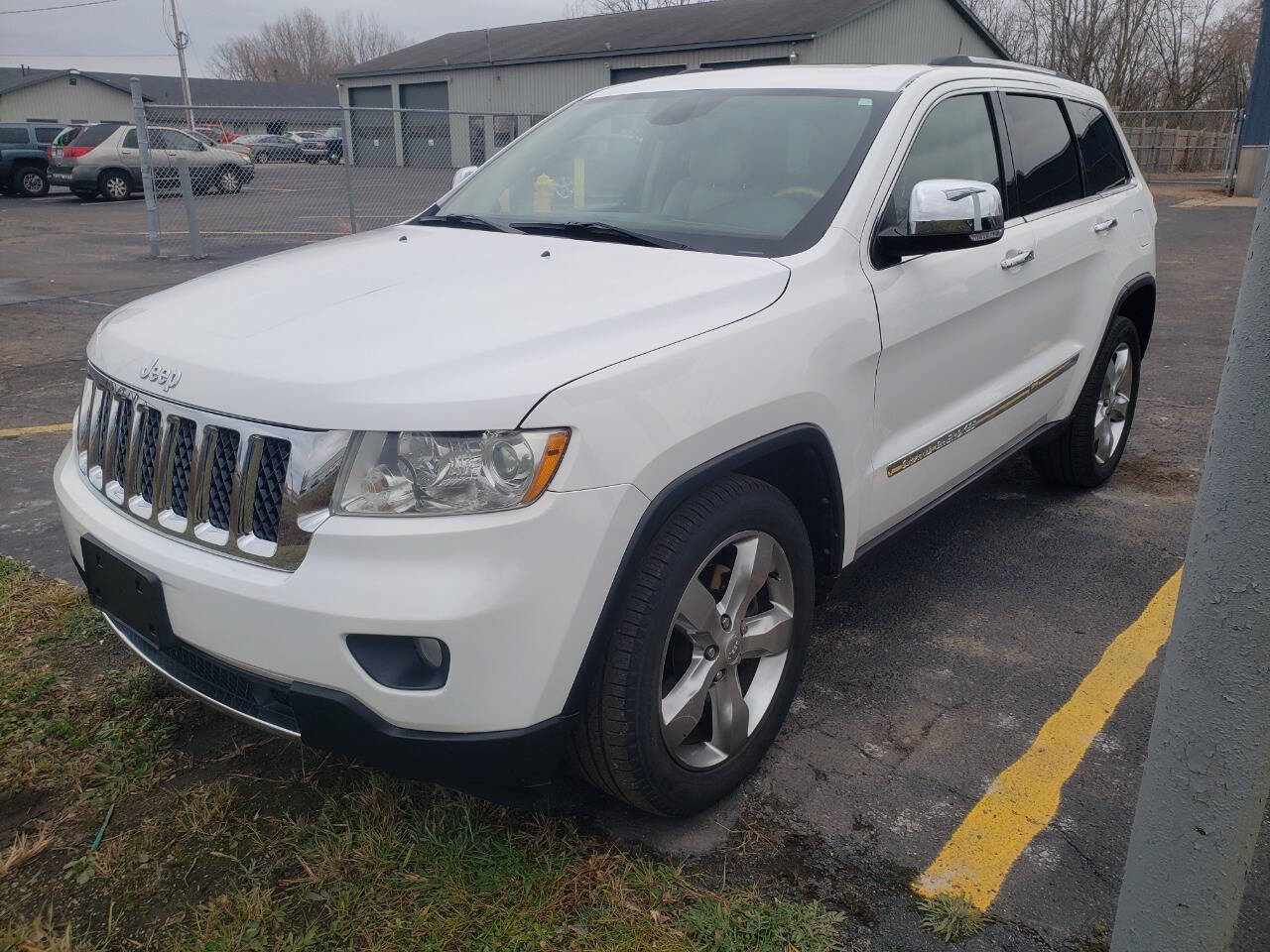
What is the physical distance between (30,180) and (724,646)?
92.5ft

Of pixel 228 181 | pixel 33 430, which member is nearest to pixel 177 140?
pixel 228 181

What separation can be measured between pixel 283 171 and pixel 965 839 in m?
14.1

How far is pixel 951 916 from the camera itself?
2248 mm

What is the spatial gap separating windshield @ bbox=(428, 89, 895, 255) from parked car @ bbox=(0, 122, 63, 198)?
25.3 m

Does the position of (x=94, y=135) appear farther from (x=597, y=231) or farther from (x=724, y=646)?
(x=724, y=646)

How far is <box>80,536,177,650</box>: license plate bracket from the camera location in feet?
7.44

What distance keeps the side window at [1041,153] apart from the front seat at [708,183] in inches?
48.9

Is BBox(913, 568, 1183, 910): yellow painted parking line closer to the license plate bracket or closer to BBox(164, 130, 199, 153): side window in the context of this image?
the license plate bracket

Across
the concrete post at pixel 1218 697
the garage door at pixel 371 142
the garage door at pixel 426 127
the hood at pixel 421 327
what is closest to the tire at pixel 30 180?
the garage door at pixel 426 127

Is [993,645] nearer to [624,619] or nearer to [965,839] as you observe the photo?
[965,839]

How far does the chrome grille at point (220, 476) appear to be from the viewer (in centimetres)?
205

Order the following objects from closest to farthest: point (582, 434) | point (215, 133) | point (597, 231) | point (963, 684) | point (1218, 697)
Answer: point (1218, 697) → point (582, 434) → point (597, 231) → point (963, 684) → point (215, 133)

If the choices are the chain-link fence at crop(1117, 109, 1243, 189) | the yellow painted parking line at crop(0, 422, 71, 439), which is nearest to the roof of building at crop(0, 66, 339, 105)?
the chain-link fence at crop(1117, 109, 1243, 189)

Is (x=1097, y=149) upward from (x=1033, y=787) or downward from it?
upward
